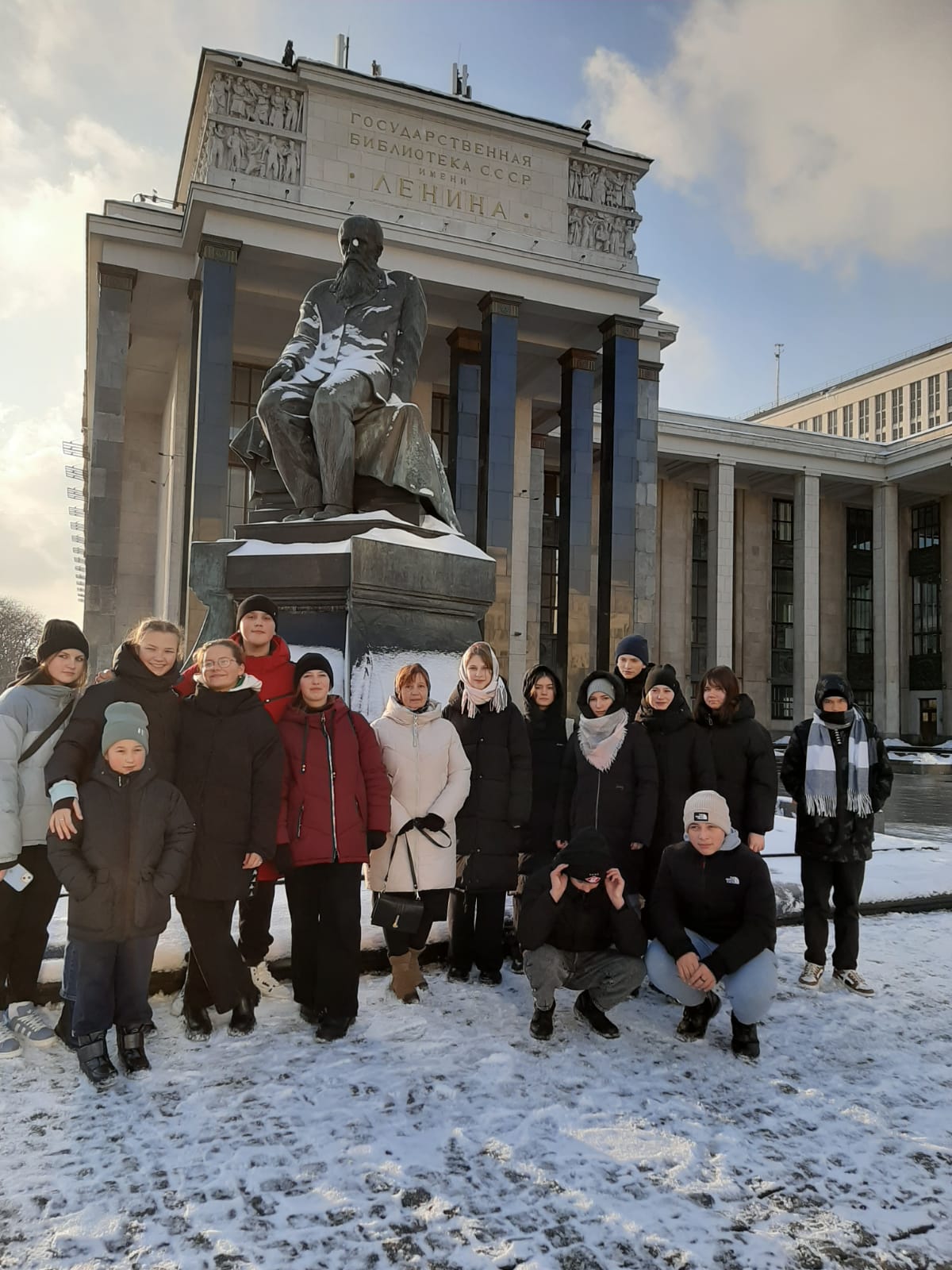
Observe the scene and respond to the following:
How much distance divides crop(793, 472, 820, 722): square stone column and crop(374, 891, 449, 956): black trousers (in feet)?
123

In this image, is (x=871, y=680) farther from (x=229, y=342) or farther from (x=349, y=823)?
(x=349, y=823)

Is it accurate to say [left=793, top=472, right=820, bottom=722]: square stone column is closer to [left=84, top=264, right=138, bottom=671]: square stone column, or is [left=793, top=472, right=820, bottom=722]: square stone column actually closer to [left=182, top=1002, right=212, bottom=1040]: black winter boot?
[left=84, top=264, right=138, bottom=671]: square stone column

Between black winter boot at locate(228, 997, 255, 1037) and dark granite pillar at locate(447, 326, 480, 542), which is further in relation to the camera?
dark granite pillar at locate(447, 326, 480, 542)

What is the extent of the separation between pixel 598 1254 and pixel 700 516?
44.2 meters

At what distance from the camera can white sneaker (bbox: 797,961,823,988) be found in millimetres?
4707

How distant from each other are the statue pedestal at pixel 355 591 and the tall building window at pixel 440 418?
68.8 ft

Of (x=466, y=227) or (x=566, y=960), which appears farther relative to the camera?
(x=466, y=227)

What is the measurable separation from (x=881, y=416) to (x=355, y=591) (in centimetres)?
6954

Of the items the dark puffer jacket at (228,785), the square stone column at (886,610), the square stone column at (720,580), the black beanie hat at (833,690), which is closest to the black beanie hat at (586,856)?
the dark puffer jacket at (228,785)

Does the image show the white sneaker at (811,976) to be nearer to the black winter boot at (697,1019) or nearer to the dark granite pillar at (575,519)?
the black winter boot at (697,1019)

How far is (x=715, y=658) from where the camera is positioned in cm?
3712

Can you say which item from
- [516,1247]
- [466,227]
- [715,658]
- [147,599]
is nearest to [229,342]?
[466,227]

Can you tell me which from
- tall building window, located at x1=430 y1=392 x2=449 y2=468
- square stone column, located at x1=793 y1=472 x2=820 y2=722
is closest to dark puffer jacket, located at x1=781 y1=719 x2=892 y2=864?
tall building window, located at x1=430 y1=392 x2=449 y2=468

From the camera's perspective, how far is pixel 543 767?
16.3 ft
